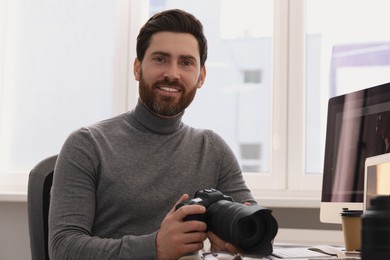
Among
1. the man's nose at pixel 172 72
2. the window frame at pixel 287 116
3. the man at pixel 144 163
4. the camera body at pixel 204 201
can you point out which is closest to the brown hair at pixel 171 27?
the man at pixel 144 163

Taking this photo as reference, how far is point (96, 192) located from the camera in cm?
149

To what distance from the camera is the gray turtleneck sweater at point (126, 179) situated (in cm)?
135

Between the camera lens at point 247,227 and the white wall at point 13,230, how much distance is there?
1815 mm

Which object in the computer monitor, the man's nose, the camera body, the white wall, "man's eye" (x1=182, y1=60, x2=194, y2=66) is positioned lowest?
the white wall

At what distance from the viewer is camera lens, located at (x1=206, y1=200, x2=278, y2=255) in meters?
1.00

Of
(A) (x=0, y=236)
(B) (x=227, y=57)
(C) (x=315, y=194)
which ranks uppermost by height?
(B) (x=227, y=57)

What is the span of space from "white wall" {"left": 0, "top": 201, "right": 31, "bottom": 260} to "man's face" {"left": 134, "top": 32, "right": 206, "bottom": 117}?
1314mm

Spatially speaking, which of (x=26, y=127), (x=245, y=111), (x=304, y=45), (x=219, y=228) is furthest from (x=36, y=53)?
(x=219, y=228)

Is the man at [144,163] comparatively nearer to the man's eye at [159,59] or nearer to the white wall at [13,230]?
the man's eye at [159,59]

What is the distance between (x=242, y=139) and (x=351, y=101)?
3.78 ft

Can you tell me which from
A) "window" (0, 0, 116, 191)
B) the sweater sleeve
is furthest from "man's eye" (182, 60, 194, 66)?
"window" (0, 0, 116, 191)

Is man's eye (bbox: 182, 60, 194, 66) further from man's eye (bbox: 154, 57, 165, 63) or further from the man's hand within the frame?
the man's hand

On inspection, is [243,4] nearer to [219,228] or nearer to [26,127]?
[26,127]

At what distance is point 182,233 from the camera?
3.61ft
